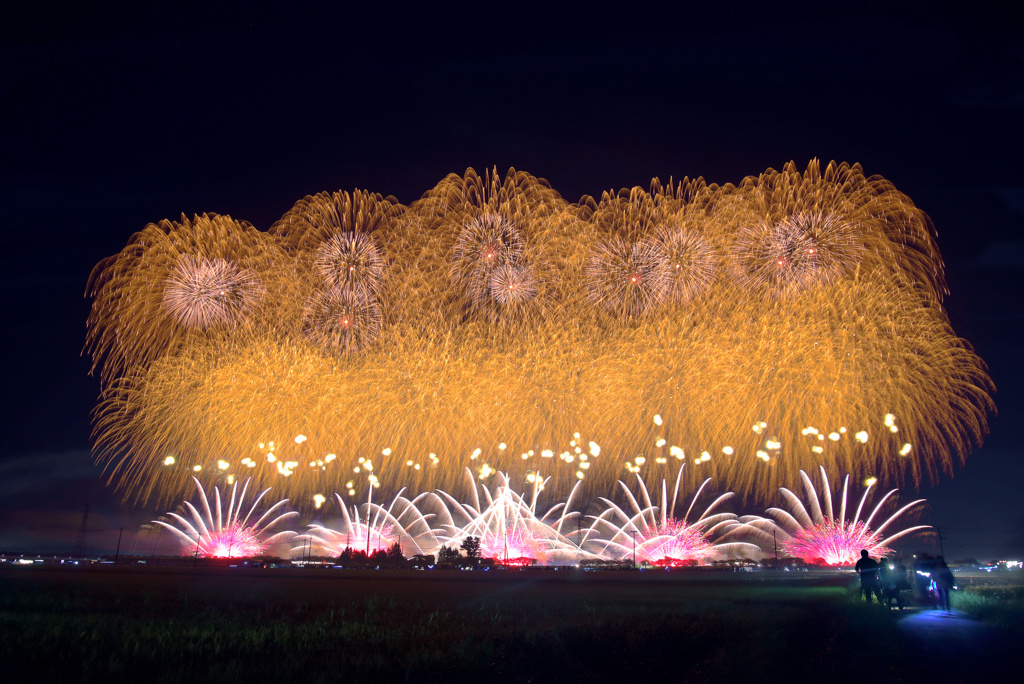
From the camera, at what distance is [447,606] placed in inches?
853

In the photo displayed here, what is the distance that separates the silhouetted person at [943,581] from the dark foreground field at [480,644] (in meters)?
2.39

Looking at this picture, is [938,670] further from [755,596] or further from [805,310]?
[805,310]

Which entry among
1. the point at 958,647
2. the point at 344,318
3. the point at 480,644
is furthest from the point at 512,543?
the point at 480,644

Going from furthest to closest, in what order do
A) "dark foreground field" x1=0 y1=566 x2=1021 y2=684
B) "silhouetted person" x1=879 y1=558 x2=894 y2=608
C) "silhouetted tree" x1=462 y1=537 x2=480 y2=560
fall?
"silhouetted tree" x1=462 y1=537 x2=480 y2=560 < "silhouetted person" x1=879 y1=558 x2=894 y2=608 < "dark foreground field" x1=0 y1=566 x2=1021 y2=684

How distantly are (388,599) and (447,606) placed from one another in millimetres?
3378

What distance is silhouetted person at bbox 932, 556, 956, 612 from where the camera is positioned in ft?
70.7

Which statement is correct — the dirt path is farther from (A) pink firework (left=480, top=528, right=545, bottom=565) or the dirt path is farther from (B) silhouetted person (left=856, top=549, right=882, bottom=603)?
(A) pink firework (left=480, top=528, right=545, bottom=565)

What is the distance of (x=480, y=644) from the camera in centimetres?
1377

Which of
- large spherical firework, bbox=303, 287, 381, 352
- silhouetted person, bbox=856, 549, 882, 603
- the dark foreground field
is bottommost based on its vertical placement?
the dark foreground field

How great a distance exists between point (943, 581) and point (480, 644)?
1631cm

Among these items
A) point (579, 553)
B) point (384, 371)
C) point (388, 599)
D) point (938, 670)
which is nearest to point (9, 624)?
point (388, 599)

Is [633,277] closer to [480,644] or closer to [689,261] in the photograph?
[689,261]

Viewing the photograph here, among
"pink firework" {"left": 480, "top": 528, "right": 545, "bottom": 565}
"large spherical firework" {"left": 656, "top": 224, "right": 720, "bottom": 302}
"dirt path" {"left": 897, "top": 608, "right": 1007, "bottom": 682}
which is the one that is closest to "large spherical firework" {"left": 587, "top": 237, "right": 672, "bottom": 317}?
"large spherical firework" {"left": 656, "top": 224, "right": 720, "bottom": 302}

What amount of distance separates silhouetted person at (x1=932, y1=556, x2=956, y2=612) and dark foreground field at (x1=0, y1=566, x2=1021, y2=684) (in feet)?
7.83
